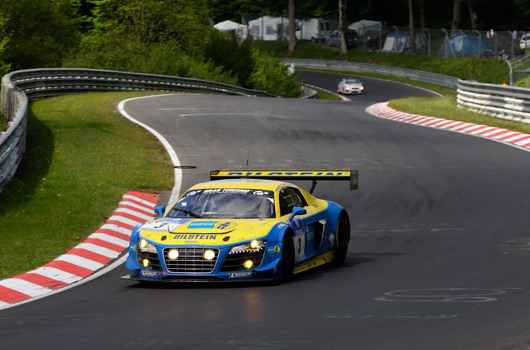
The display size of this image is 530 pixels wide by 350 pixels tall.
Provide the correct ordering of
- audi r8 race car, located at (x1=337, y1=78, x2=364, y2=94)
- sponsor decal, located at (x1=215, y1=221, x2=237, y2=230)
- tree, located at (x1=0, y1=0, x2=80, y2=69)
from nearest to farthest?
sponsor decal, located at (x1=215, y1=221, x2=237, y2=230) → tree, located at (x1=0, y1=0, x2=80, y2=69) → audi r8 race car, located at (x1=337, y1=78, x2=364, y2=94)

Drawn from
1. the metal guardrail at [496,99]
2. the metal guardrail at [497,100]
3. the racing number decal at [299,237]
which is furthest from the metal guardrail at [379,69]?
the racing number decal at [299,237]

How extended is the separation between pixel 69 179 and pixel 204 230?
9350mm

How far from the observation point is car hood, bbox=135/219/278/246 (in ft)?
34.2

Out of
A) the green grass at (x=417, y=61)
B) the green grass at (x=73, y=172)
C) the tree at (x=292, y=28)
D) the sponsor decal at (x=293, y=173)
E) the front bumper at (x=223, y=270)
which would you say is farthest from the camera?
the tree at (x=292, y=28)

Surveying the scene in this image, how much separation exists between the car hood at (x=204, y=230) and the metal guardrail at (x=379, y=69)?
2465 inches

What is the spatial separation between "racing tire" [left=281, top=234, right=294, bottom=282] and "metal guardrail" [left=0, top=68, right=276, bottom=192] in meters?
7.73

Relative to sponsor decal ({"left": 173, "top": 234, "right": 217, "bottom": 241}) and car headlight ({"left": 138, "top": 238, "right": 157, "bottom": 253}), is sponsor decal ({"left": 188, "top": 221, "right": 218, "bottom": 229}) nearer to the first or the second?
sponsor decal ({"left": 173, "top": 234, "right": 217, "bottom": 241})

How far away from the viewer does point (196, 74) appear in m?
54.4

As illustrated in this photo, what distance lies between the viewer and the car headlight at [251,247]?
10.4 m

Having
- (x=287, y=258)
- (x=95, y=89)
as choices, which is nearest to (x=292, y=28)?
(x=95, y=89)

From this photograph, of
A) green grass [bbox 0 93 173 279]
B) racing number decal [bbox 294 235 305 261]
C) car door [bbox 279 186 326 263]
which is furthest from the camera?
green grass [bbox 0 93 173 279]

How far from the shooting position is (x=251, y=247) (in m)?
10.4

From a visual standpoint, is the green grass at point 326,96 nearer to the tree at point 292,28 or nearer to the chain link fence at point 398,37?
the chain link fence at point 398,37

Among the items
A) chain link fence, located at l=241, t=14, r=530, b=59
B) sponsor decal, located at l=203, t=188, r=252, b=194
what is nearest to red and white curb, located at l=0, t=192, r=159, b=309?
sponsor decal, located at l=203, t=188, r=252, b=194
